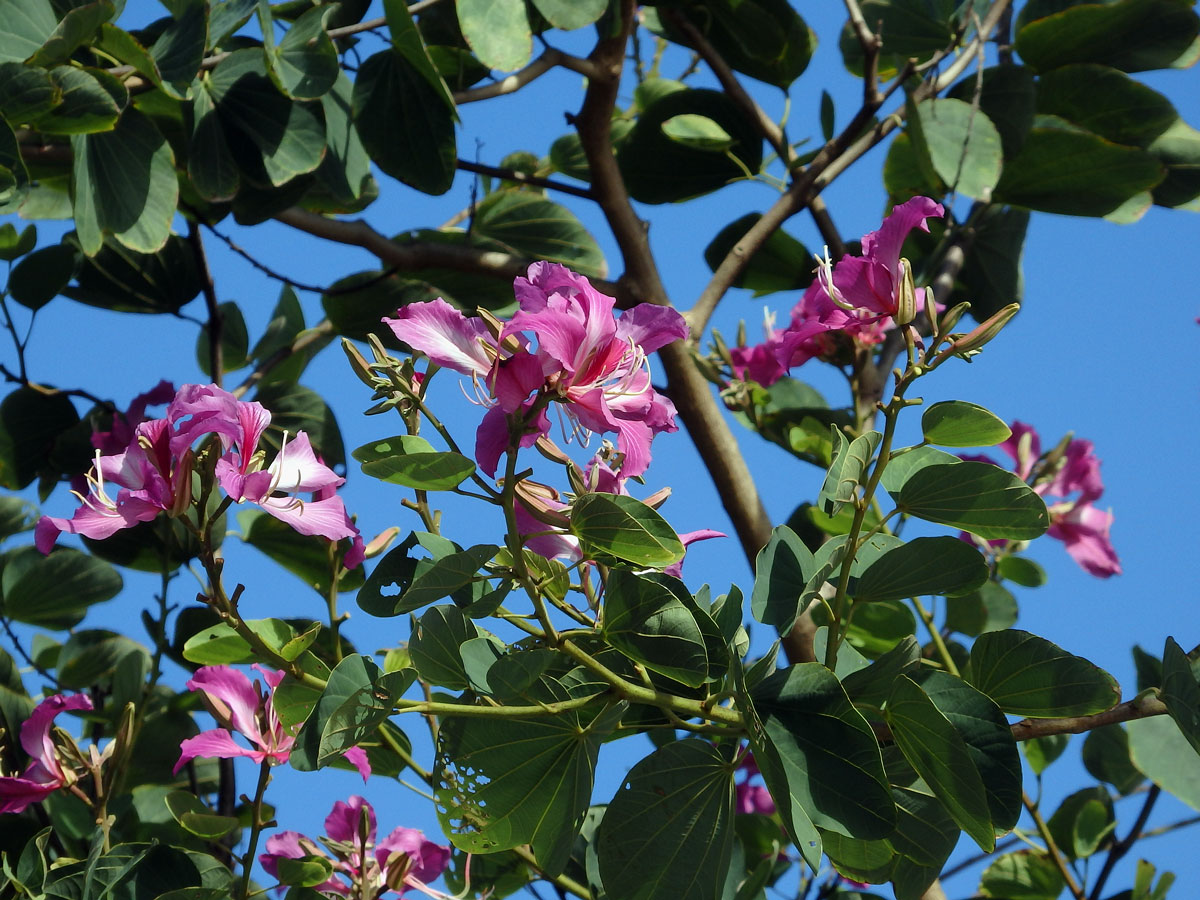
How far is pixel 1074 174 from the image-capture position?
1534mm

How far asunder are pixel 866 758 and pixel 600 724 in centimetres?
15

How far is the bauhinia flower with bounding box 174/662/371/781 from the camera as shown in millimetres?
958

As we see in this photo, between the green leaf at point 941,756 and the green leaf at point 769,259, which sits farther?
the green leaf at point 769,259

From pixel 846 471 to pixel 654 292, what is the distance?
2.57 feet

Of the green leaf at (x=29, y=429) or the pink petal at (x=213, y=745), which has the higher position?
the green leaf at (x=29, y=429)

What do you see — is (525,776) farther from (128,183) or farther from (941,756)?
(128,183)

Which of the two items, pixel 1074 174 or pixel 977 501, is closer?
pixel 977 501

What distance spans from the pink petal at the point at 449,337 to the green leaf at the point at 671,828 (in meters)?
0.27

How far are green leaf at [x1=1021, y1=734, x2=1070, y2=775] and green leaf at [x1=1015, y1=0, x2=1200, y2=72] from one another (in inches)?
37.6

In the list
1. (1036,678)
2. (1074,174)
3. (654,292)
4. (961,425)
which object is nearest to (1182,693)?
(1036,678)

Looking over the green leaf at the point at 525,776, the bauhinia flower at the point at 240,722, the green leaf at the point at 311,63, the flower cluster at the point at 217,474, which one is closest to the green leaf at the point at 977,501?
the green leaf at the point at 525,776

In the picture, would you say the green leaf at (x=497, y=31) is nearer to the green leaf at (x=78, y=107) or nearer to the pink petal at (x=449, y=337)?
the green leaf at (x=78, y=107)

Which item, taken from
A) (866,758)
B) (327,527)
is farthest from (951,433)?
(327,527)

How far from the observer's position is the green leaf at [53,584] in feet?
4.84
